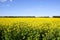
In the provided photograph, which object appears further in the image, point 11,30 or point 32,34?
point 11,30

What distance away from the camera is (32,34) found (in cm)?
791

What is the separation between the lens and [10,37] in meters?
8.15

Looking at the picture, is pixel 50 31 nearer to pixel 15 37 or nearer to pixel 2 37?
pixel 15 37

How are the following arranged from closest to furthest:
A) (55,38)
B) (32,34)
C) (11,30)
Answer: (55,38), (32,34), (11,30)

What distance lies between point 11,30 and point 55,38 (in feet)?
6.69

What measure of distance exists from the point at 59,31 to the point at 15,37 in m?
1.84

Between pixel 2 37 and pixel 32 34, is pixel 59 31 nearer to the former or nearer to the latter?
pixel 32 34

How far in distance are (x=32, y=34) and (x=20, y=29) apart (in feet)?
2.61

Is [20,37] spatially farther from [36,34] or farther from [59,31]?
[59,31]

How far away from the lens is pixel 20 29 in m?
8.50

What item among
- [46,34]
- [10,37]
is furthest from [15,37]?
[46,34]

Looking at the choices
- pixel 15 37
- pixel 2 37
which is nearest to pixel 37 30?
pixel 15 37

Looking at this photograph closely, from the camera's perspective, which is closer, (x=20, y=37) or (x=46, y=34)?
(x=46, y=34)

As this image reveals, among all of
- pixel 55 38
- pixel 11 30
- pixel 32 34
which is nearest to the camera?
pixel 55 38
